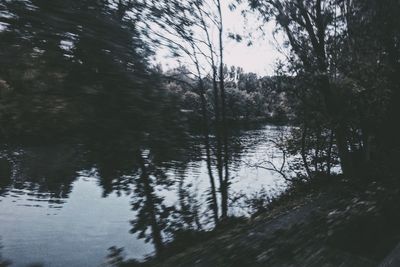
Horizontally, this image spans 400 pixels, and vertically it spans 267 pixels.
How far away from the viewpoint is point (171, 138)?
13.4 ft

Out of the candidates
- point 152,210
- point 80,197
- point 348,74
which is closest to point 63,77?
point 152,210

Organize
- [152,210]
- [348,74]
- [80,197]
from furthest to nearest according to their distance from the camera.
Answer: [80,197] < [348,74] < [152,210]

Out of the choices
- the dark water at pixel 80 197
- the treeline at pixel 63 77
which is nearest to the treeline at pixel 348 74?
the dark water at pixel 80 197

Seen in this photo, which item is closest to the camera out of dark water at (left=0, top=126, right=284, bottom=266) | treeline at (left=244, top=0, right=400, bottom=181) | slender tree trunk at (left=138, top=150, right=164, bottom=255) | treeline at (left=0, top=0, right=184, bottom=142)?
treeline at (left=0, top=0, right=184, bottom=142)

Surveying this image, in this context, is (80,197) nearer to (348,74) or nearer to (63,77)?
(348,74)

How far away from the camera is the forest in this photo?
11.3 ft

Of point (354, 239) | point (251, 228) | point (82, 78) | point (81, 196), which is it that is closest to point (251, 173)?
point (81, 196)

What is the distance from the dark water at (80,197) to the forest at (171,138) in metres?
0.04

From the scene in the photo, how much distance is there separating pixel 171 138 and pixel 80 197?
56.0 ft

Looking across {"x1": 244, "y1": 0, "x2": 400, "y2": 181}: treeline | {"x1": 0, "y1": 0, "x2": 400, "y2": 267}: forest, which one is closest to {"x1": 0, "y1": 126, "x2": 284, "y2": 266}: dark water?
{"x1": 0, "y1": 0, "x2": 400, "y2": 267}: forest

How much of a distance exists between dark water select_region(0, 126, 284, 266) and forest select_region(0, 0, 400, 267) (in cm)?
4

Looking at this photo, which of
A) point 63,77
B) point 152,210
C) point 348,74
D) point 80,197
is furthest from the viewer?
point 80,197

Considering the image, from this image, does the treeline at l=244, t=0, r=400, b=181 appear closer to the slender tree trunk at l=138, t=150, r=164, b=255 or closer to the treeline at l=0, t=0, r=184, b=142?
the slender tree trunk at l=138, t=150, r=164, b=255

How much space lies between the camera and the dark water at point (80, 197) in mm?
4156
